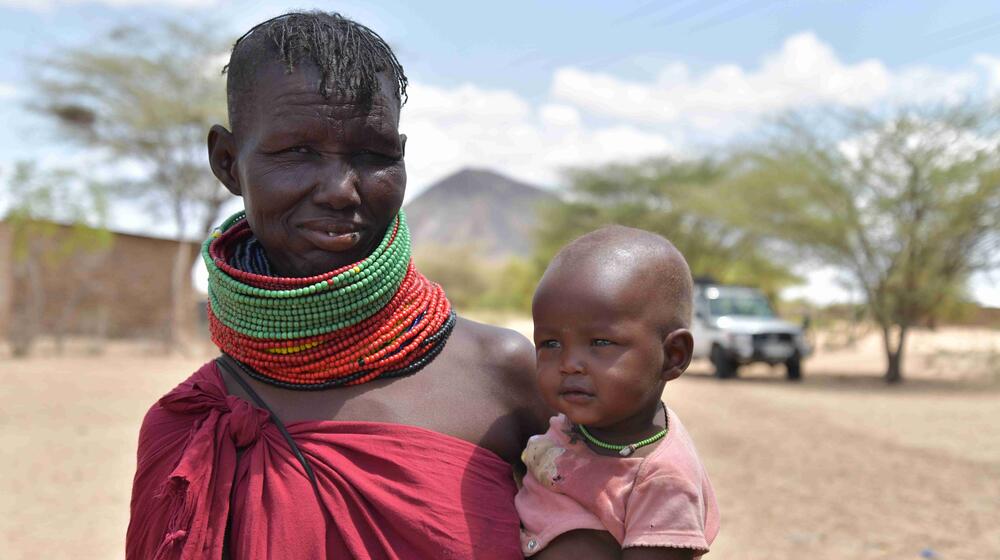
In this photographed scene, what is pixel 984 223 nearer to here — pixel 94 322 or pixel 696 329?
pixel 696 329

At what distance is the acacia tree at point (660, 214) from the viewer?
37000 mm

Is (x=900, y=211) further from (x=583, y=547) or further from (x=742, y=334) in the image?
(x=583, y=547)

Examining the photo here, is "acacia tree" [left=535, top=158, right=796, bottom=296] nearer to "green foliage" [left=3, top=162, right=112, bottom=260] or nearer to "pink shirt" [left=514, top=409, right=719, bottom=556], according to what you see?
"green foliage" [left=3, top=162, right=112, bottom=260]

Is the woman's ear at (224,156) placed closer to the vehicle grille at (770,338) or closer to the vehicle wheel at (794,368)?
the vehicle grille at (770,338)

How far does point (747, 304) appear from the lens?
1841 cm

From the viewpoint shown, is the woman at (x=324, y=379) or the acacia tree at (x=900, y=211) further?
the acacia tree at (x=900, y=211)

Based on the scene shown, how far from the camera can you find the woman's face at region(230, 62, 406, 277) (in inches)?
64.8

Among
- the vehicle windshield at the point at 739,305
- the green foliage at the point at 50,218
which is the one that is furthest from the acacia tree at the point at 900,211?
the green foliage at the point at 50,218

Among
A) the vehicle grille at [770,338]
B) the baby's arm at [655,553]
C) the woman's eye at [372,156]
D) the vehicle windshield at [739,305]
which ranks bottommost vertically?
the vehicle grille at [770,338]

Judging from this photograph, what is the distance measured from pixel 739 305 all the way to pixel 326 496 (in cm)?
1736

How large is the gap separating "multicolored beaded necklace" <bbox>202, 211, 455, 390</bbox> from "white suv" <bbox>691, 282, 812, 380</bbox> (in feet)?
50.8

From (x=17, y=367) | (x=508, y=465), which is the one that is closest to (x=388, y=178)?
(x=508, y=465)

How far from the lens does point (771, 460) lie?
373 inches

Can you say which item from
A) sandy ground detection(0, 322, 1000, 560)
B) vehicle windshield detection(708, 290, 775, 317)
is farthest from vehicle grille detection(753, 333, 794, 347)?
vehicle windshield detection(708, 290, 775, 317)
